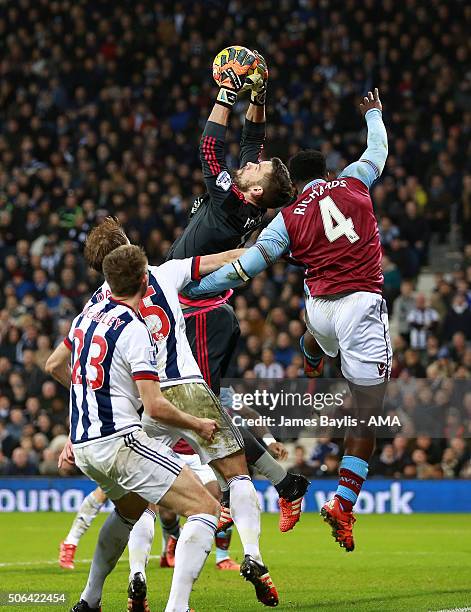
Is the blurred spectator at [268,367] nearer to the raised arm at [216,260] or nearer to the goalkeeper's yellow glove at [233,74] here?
the goalkeeper's yellow glove at [233,74]

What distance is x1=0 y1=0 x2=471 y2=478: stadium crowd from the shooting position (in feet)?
60.0

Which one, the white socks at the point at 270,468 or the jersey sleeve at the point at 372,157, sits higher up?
the jersey sleeve at the point at 372,157

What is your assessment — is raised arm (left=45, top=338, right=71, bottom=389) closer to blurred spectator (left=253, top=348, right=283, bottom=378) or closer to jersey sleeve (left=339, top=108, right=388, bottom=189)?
jersey sleeve (left=339, top=108, right=388, bottom=189)

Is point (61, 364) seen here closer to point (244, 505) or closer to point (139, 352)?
point (139, 352)

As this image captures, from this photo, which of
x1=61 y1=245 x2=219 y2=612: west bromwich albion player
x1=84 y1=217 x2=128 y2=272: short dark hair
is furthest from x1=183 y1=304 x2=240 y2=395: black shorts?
x1=61 y1=245 x2=219 y2=612: west bromwich albion player

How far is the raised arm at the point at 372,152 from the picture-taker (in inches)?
339

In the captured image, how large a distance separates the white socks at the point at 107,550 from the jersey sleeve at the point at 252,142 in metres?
3.29

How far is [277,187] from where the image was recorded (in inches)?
340

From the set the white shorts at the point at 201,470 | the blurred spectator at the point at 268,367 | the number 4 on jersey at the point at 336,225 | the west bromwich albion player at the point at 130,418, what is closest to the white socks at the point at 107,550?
the west bromwich albion player at the point at 130,418

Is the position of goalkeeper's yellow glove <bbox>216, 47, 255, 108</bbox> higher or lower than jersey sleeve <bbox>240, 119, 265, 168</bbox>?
higher

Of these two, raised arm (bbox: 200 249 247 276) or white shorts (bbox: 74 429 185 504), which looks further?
raised arm (bbox: 200 249 247 276)

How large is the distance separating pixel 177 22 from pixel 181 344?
Result: 1981cm

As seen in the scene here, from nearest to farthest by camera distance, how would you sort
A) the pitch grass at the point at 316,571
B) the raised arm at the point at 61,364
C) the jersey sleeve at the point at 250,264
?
the raised arm at the point at 61,364
the jersey sleeve at the point at 250,264
the pitch grass at the point at 316,571

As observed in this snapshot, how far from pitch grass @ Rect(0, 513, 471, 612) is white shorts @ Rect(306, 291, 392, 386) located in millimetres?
1642
